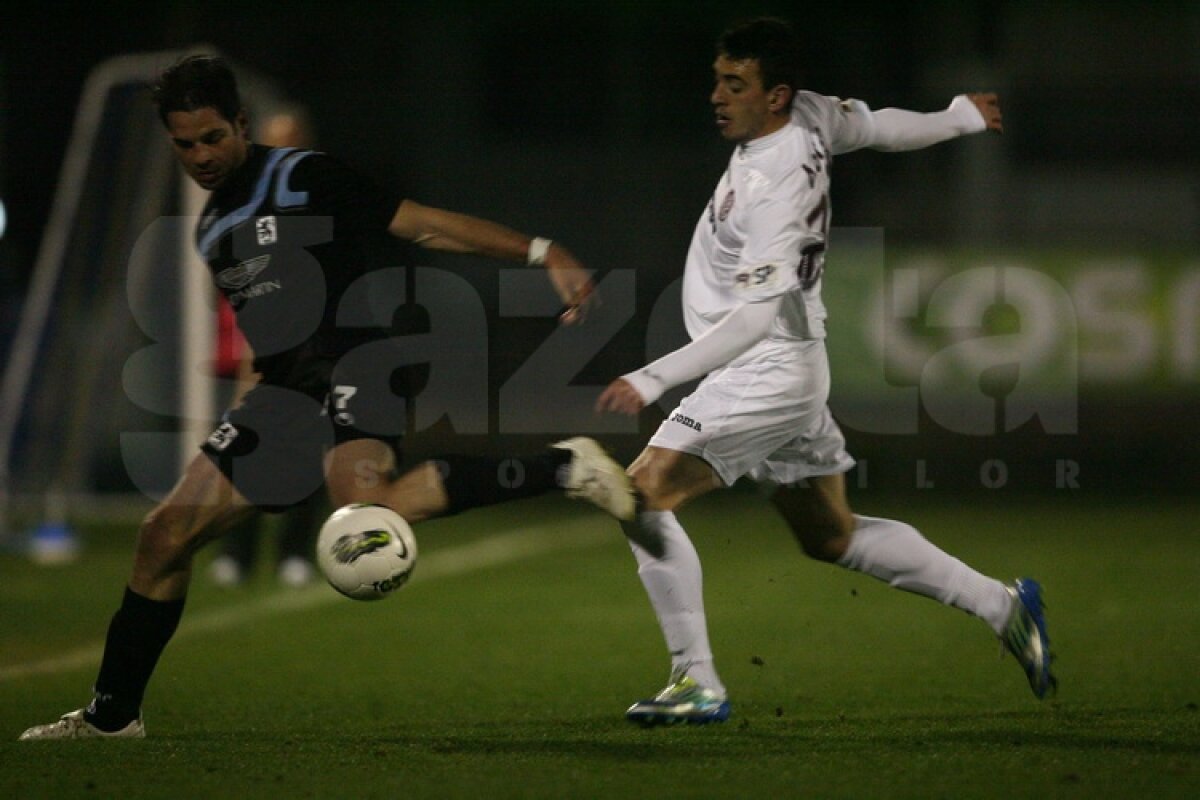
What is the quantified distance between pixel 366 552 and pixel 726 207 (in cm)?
153

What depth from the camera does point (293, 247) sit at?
5.24 metres

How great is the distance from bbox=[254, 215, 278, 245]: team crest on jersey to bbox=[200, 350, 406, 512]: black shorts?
1.34 feet

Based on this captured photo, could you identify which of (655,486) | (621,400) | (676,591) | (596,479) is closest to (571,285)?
(621,400)

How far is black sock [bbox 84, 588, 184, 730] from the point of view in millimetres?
5289

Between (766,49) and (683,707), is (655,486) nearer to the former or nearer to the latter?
(683,707)

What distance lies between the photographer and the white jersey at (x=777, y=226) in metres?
5.20

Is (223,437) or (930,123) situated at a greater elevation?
(930,123)

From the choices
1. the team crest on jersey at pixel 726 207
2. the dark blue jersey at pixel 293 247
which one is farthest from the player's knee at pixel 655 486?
the dark blue jersey at pixel 293 247

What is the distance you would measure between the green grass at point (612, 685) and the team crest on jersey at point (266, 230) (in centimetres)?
150

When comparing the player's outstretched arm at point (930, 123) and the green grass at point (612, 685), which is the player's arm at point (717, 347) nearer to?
the player's outstretched arm at point (930, 123)

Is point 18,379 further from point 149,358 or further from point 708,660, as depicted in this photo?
point 708,660

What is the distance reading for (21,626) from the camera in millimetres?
8289

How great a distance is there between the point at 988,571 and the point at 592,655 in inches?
128

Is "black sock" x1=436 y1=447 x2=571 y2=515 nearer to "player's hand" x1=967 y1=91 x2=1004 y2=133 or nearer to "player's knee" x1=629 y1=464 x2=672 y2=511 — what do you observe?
"player's knee" x1=629 y1=464 x2=672 y2=511
